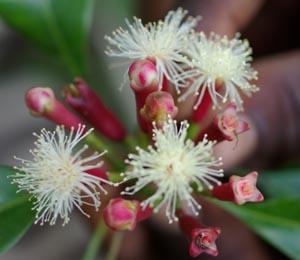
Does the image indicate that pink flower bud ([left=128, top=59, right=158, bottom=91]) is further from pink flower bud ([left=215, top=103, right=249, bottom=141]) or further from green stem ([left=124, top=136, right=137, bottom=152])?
green stem ([left=124, top=136, right=137, bottom=152])

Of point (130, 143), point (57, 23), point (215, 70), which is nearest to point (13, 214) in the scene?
point (130, 143)

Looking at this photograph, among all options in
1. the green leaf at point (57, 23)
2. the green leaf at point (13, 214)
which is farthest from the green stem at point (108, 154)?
the green leaf at point (57, 23)

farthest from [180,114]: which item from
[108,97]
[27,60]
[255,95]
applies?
[27,60]

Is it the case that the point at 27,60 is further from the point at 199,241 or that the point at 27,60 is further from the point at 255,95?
the point at 199,241

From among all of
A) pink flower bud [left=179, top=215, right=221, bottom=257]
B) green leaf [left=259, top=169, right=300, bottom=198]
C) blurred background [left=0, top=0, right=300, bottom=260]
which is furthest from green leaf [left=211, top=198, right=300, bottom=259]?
blurred background [left=0, top=0, right=300, bottom=260]

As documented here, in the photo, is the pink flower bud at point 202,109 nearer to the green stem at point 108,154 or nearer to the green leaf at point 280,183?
the green stem at point 108,154

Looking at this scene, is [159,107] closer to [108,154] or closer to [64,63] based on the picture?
[108,154]
